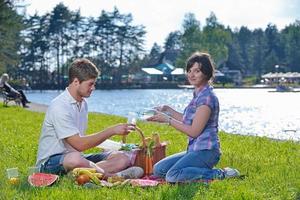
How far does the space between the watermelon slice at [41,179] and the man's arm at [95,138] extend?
379mm

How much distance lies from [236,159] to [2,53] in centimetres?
4485

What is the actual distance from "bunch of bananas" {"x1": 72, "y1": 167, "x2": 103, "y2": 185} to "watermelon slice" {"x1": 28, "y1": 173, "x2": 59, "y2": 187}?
197mm

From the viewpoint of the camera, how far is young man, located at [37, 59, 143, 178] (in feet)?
18.3

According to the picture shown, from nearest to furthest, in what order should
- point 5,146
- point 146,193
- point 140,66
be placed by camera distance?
1. point 146,193
2. point 5,146
3. point 140,66

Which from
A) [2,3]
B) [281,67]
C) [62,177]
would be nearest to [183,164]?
[62,177]

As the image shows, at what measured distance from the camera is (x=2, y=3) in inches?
1281

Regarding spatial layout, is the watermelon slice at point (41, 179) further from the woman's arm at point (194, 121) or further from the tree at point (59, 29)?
the tree at point (59, 29)

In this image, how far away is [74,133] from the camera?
5.61 meters

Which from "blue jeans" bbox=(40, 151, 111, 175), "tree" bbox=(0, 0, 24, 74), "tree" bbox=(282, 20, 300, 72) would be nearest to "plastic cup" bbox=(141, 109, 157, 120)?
"blue jeans" bbox=(40, 151, 111, 175)

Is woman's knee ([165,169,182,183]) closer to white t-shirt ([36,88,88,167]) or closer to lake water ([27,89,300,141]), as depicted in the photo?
white t-shirt ([36,88,88,167])

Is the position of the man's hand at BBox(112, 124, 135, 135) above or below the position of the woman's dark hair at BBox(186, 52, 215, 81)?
below

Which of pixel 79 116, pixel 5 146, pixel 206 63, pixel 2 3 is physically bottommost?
pixel 5 146

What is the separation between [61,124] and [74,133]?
15 cm

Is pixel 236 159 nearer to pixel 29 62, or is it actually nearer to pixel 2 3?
pixel 2 3
